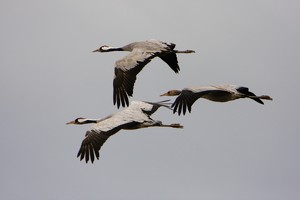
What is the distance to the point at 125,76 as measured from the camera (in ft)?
128

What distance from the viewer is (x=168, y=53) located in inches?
1585

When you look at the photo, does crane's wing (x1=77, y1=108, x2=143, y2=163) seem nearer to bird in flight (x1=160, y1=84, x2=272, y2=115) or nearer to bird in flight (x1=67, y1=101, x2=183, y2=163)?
bird in flight (x1=67, y1=101, x2=183, y2=163)

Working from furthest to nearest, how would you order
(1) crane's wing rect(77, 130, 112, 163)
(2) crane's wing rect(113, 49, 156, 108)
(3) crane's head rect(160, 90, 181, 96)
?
(3) crane's head rect(160, 90, 181, 96) < (2) crane's wing rect(113, 49, 156, 108) < (1) crane's wing rect(77, 130, 112, 163)

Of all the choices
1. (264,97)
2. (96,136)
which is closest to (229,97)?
→ (264,97)

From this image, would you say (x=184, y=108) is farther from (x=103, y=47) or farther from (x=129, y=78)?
(x=103, y=47)

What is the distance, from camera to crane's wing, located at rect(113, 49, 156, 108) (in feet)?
127

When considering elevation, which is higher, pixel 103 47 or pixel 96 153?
pixel 103 47

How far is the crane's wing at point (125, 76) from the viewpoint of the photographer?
127ft

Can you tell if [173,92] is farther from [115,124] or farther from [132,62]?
[115,124]

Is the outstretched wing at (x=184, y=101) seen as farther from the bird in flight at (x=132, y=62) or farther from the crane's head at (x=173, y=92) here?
the crane's head at (x=173, y=92)

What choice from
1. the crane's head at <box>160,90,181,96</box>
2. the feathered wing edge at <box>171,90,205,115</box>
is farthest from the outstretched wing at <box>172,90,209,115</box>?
the crane's head at <box>160,90,181,96</box>

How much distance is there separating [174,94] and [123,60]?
310 cm

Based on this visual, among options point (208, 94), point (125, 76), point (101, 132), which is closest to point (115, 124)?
point (101, 132)

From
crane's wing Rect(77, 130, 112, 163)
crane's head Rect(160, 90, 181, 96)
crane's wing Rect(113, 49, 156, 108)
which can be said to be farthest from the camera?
crane's head Rect(160, 90, 181, 96)
